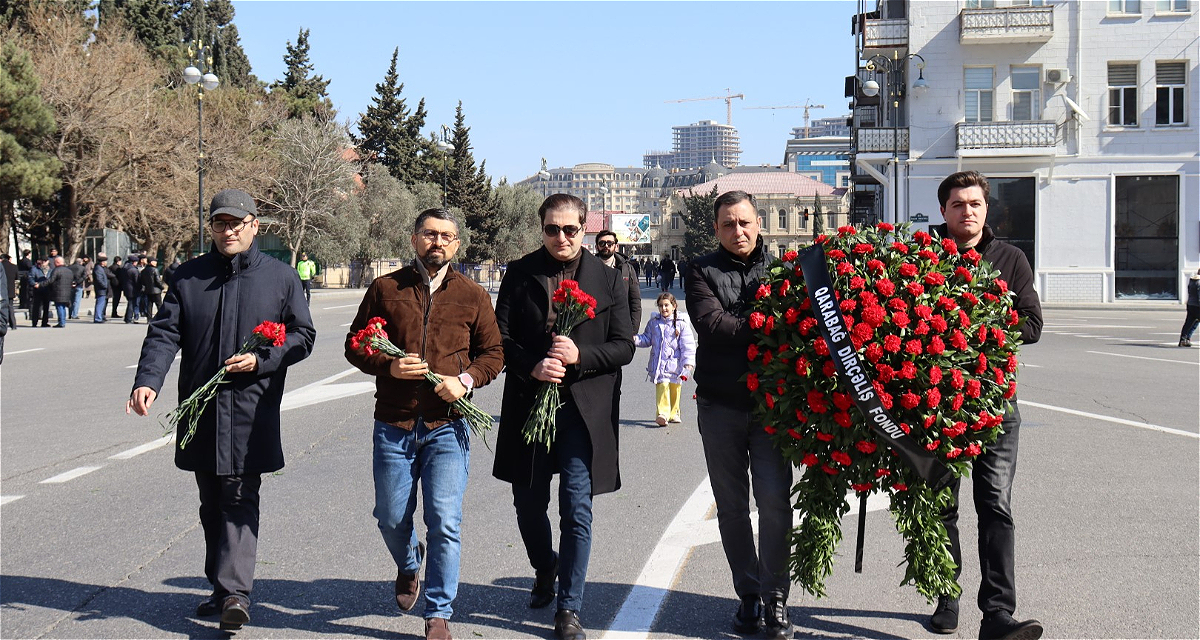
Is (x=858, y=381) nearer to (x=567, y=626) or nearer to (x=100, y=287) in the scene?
(x=567, y=626)

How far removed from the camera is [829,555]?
4496mm

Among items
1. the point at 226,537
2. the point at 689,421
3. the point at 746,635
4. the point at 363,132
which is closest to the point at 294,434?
the point at 689,421

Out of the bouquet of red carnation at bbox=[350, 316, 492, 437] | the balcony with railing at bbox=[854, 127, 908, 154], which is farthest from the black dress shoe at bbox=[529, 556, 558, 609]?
the balcony with railing at bbox=[854, 127, 908, 154]

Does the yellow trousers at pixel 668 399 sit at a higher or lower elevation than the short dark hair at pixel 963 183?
lower

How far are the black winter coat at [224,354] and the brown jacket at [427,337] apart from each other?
14.6 inches

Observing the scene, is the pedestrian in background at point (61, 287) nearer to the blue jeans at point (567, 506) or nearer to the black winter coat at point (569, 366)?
the black winter coat at point (569, 366)

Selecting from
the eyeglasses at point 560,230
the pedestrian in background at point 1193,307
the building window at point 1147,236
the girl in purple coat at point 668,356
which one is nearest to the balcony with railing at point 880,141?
the building window at point 1147,236

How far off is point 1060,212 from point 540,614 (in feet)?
121

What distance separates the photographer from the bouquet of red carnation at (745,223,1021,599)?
4277 mm

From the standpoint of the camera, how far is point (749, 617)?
471 cm

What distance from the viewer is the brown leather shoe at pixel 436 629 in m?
4.48

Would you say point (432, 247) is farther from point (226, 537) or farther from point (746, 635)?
point (746, 635)

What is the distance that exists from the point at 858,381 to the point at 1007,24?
36360mm

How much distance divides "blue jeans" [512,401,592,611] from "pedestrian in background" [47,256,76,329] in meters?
24.9
